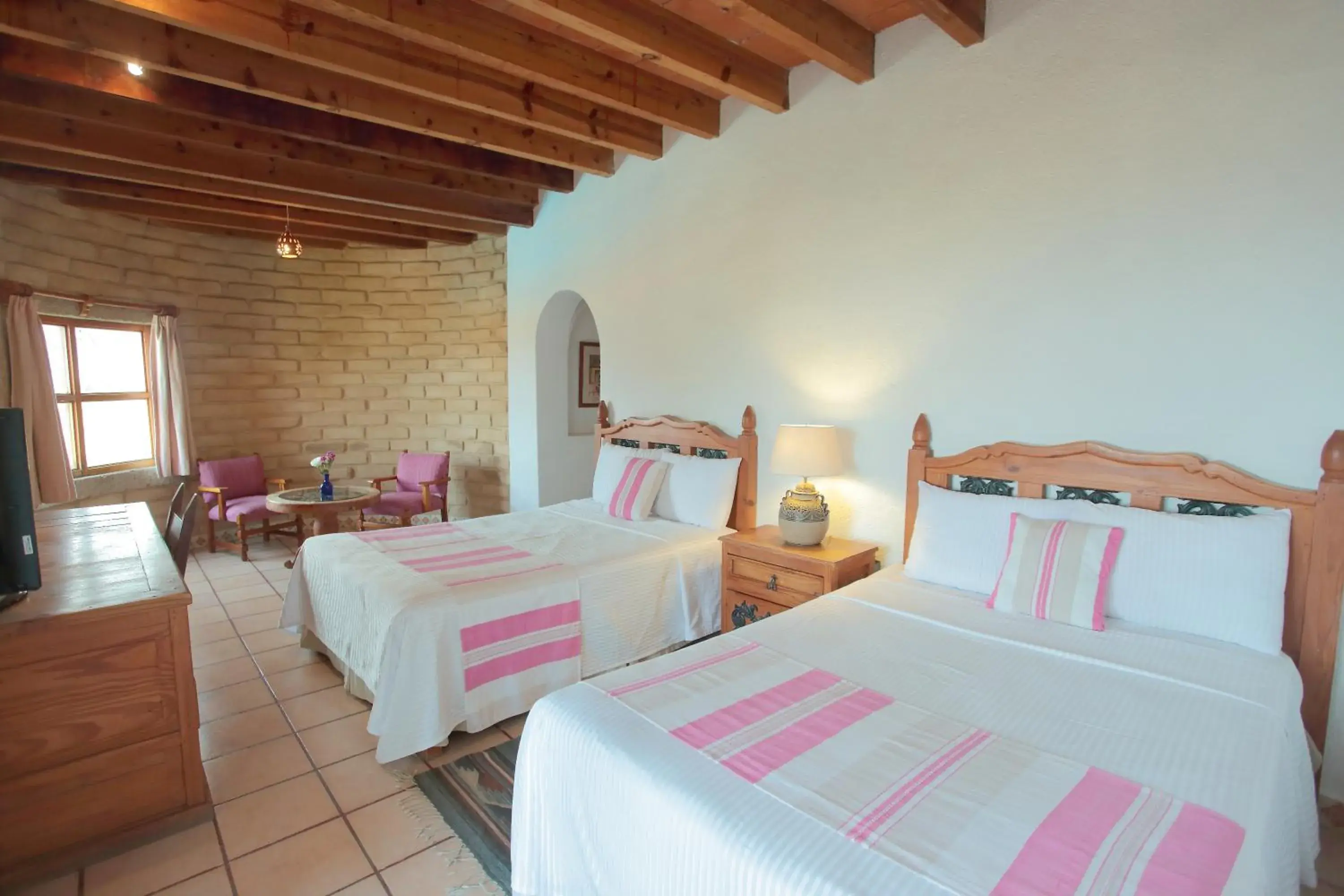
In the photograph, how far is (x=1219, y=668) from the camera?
1.64 m

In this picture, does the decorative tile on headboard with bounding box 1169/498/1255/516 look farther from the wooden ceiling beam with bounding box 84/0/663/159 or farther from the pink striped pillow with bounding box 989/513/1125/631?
the wooden ceiling beam with bounding box 84/0/663/159

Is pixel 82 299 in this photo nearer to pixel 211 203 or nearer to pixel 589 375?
pixel 211 203

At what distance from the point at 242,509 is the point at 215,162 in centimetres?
240

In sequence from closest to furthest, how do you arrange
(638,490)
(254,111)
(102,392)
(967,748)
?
(967,748)
(254,111)
(638,490)
(102,392)

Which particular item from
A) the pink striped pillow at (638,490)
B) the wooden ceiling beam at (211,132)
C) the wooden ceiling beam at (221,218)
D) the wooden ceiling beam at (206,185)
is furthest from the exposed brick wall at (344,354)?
the pink striped pillow at (638,490)

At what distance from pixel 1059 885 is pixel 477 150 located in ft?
13.4

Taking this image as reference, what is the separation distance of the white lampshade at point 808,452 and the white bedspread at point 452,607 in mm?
579

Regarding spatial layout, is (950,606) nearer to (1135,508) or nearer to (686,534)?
(1135,508)

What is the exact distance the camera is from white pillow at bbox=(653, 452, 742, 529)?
3311mm

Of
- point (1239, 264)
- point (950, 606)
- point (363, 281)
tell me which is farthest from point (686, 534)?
point (363, 281)

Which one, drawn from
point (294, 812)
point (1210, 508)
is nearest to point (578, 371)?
point (294, 812)

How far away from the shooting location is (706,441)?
3.52 metres

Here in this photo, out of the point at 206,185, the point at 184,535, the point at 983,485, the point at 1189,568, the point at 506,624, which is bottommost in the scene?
the point at 506,624

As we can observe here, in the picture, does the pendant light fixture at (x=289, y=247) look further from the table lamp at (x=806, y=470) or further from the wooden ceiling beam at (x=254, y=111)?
the table lamp at (x=806, y=470)
